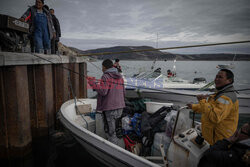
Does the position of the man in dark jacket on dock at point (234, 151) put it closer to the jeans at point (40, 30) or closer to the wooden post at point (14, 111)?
the wooden post at point (14, 111)

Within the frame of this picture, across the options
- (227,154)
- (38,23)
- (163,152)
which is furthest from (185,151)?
(38,23)

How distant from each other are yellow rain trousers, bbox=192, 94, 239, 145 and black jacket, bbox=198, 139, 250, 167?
0.29 meters

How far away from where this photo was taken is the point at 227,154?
1523 mm

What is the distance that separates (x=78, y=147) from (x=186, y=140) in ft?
11.1

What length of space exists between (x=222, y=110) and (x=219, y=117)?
0.10m

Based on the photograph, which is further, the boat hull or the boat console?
the boat hull

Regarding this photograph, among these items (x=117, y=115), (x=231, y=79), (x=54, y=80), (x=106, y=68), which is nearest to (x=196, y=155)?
(x=231, y=79)

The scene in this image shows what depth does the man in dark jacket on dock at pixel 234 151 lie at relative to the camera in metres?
1.41

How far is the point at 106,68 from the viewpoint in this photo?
2.76 meters

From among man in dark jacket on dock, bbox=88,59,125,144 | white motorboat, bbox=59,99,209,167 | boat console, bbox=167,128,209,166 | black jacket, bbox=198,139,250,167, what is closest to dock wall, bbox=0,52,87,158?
man in dark jacket on dock, bbox=88,59,125,144

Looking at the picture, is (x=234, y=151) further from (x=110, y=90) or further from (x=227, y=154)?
(x=110, y=90)

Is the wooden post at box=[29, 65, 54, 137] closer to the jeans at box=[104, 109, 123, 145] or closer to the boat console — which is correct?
the jeans at box=[104, 109, 123, 145]

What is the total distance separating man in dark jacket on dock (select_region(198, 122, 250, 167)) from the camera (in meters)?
1.41

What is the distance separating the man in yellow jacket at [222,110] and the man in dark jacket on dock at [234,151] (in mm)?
264
